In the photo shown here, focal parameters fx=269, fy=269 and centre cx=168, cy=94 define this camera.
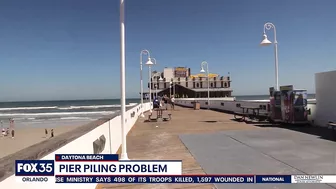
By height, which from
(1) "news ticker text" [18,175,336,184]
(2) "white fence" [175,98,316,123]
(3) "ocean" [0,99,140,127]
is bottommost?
(3) "ocean" [0,99,140,127]

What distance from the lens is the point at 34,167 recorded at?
238 centimetres

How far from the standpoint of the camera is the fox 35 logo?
2159 mm

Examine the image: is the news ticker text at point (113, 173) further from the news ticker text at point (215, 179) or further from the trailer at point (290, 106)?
the trailer at point (290, 106)

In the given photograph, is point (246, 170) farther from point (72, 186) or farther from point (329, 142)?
point (329, 142)

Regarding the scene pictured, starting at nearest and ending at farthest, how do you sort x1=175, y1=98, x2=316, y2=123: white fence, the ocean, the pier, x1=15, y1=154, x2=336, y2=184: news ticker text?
x1=15, y1=154, x2=336, y2=184: news ticker text
the pier
x1=175, y1=98, x2=316, y2=123: white fence
the ocean

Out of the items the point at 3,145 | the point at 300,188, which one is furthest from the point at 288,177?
the point at 3,145

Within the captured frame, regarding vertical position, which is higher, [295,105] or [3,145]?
[295,105]

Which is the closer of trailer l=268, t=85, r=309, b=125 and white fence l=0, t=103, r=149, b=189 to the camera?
white fence l=0, t=103, r=149, b=189

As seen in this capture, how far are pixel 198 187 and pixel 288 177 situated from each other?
1410 millimetres

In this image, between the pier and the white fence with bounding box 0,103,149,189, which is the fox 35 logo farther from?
the pier

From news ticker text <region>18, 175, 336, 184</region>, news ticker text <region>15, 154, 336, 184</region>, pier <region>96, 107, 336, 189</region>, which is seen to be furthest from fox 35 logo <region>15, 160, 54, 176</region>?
pier <region>96, 107, 336, 189</region>

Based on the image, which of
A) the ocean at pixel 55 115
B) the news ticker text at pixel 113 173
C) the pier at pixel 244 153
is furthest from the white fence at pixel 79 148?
the ocean at pixel 55 115

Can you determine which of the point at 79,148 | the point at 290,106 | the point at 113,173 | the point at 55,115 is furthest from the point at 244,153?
the point at 55,115

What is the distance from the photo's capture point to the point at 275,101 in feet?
36.9
